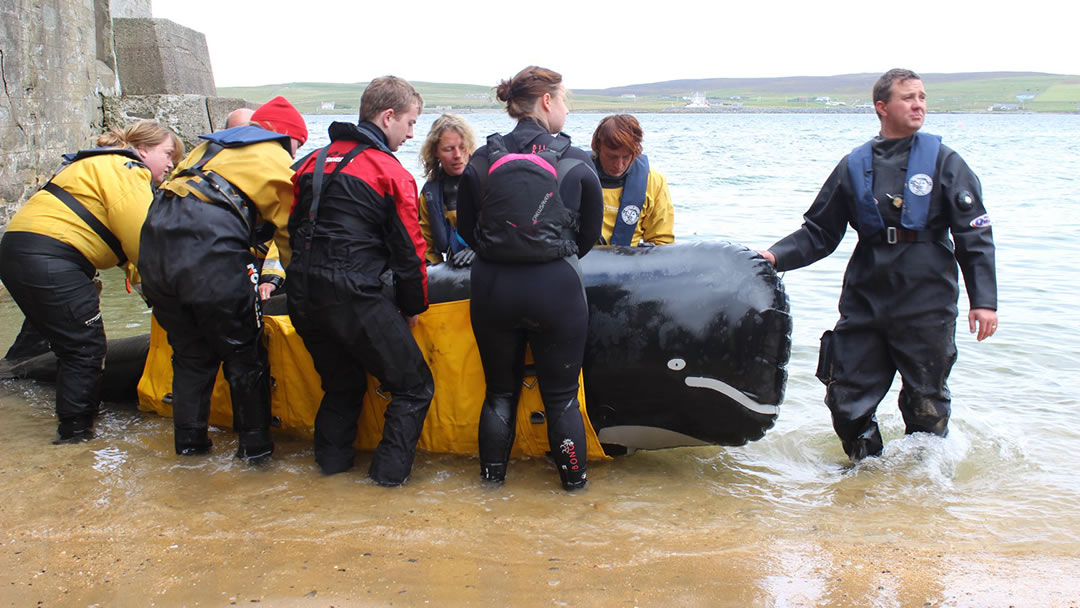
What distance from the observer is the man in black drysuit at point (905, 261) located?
3.89m

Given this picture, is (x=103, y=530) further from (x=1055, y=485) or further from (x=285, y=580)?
(x=1055, y=485)

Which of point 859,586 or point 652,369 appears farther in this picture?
point 652,369

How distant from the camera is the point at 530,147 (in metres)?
3.65

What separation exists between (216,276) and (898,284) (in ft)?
9.73

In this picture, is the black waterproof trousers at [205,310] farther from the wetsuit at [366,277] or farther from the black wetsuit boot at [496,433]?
the black wetsuit boot at [496,433]

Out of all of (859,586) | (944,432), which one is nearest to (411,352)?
(859,586)

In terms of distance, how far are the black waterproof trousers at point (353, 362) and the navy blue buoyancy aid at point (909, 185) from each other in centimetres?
208

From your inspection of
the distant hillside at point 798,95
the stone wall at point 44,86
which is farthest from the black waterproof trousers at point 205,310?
the distant hillside at point 798,95

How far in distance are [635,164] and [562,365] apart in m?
1.28

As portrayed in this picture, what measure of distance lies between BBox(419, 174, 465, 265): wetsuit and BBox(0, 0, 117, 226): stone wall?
4.18m

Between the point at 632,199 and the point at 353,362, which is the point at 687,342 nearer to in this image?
the point at 632,199

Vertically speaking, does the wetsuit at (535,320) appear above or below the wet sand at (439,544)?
above

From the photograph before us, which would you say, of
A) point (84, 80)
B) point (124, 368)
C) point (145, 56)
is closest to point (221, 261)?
point (124, 368)

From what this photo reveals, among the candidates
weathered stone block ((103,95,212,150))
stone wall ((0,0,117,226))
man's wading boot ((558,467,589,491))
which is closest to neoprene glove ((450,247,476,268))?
man's wading boot ((558,467,589,491))
